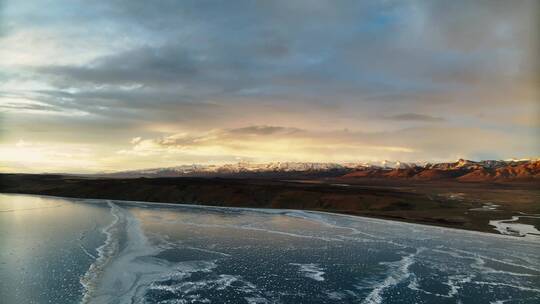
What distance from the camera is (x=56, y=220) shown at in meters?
53.5

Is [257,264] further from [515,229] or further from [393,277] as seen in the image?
[515,229]

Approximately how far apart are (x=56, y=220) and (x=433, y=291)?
155 feet

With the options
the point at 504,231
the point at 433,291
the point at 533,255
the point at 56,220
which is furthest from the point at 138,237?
the point at 504,231

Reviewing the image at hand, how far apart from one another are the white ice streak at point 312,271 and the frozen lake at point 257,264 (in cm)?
8

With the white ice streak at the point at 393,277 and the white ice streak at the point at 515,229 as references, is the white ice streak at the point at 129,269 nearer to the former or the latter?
the white ice streak at the point at 393,277

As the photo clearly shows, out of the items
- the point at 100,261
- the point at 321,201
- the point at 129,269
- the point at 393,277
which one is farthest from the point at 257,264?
the point at 321,201

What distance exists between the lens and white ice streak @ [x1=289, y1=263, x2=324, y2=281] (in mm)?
27195

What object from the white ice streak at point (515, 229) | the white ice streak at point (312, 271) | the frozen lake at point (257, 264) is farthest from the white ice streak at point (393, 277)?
the white ice streak at point (515, 229)

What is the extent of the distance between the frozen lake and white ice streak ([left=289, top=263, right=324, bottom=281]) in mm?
77

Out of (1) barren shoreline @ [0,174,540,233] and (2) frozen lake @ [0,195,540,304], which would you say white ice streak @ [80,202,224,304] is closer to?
(2) frozen lake @ [0,195,540,304]

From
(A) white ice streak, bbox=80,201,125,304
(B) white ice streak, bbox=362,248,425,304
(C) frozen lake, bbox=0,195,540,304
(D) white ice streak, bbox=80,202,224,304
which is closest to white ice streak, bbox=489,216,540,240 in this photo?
(C) frozen lake, bbox=0,195,540,304

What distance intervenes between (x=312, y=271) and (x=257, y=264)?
169 inches

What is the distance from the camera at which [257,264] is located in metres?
30.6

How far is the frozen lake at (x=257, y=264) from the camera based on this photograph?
23.2 meters
